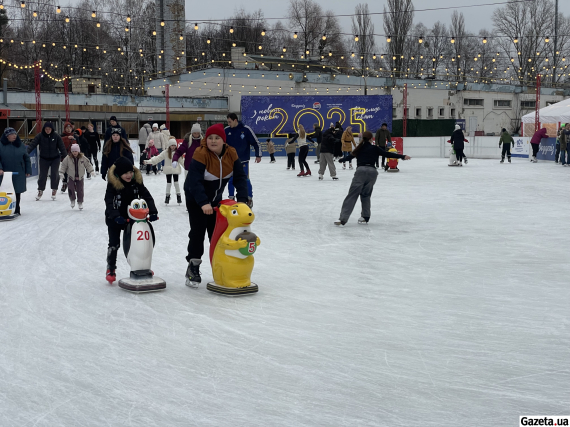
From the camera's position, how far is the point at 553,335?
411 centimetres

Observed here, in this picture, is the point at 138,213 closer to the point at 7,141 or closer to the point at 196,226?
the point at 196,226

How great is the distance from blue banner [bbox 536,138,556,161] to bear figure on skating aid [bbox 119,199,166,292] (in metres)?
21.3

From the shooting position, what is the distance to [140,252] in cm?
534

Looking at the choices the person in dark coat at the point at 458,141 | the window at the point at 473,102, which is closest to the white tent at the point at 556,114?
the person in dark coat at the point at 458,141

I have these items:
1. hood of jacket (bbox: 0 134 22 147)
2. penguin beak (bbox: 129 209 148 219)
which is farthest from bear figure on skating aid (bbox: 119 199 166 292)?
hood of jacket (bbox: 0 134 22 147)

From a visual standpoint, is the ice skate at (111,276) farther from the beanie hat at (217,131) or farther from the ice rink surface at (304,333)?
the beanie hat at (217,131)

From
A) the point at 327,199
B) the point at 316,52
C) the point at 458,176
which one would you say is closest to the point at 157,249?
the point at 327,199

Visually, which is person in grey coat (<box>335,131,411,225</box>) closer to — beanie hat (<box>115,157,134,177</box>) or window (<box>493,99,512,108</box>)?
beanie hat (<box>115,157,134,177</box>)

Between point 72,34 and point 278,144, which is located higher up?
point 72,34

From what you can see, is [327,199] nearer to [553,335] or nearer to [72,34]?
[553,335]

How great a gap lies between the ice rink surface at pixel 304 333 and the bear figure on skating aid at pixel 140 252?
88mm

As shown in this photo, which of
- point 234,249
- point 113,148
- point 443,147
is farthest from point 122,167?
point 443,147

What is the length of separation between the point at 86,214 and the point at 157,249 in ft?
11.5

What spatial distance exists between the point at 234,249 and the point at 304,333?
1.21 m
